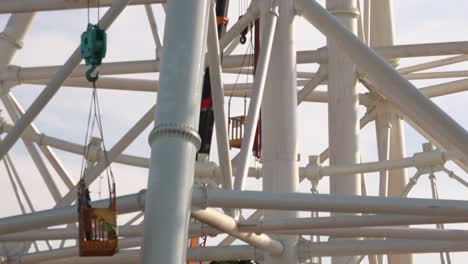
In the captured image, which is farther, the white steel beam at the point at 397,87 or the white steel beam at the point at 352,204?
the white steel beam at the point at 397,87

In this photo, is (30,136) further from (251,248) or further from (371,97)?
(251,248)

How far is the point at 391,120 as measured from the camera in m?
26.9

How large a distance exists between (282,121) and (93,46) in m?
5.49

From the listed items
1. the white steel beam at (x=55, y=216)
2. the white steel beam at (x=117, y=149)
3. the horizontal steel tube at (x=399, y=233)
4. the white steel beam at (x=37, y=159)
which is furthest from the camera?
the white steel beam at (x=37, y=159)

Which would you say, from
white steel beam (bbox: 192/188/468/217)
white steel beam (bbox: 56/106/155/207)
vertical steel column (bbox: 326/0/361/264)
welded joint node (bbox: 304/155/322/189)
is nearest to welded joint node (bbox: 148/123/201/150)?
white steel beam (bbox: 192/188/468/217)

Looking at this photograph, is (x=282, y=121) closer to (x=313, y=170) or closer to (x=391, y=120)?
(x=391, y=120)

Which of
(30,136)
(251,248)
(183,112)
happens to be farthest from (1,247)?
(183,112)

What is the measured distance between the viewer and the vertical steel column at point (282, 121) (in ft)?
58.7

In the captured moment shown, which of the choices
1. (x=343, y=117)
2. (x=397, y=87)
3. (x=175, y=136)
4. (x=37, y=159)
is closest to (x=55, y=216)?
(x=175, y=136)

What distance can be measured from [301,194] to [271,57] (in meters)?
6.42

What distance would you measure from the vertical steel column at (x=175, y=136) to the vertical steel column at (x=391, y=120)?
15.6m

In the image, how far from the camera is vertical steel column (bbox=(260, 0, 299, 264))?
58.7ft

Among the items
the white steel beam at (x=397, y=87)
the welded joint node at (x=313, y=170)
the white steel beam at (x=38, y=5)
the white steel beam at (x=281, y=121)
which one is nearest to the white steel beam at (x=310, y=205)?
the white steel beam at (x=397, y=87)

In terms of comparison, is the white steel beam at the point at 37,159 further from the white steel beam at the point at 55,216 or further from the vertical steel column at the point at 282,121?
the white steel beam at the point at 55,216
